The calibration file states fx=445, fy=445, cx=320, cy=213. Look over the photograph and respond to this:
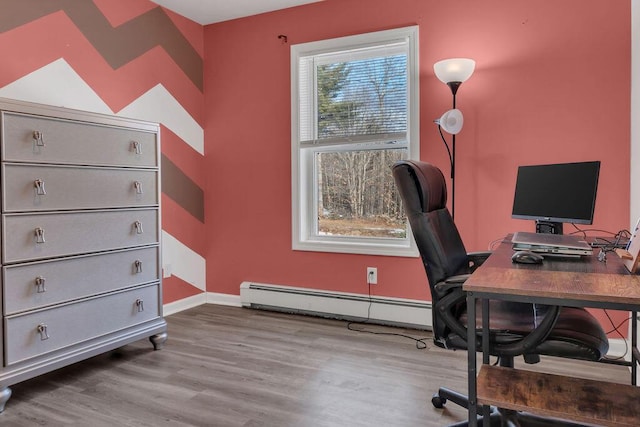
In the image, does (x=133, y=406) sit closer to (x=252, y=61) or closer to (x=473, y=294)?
(x=473, y=294)

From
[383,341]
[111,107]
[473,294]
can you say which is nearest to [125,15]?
[111,107]

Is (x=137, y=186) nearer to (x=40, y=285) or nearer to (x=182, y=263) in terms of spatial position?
(x=40, y=285)

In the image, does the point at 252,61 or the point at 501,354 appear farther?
the point at 252,61

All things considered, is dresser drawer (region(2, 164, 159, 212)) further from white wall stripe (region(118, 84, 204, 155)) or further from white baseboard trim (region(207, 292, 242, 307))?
white baseboard trim (region(207, 292, 242, 307))

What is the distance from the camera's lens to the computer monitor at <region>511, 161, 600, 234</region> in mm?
2113

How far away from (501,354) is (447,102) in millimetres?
2026

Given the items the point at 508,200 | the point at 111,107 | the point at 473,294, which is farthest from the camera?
the point at 111,107

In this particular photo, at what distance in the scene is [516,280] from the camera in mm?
1312

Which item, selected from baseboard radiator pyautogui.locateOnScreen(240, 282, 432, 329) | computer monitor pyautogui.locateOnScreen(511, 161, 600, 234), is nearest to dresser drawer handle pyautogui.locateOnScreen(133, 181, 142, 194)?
baseboard radiator pyautogui.locateOnScreen(240, 282, 432, 329)

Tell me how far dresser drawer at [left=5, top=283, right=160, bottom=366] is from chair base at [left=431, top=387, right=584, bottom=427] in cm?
180

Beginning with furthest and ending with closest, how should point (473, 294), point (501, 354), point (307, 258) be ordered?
point (307, 258)
point (501, 354)
point (473, 294)

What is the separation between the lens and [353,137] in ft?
11.4

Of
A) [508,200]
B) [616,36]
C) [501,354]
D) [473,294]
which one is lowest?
[501,354]

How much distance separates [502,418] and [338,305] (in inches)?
70.4
